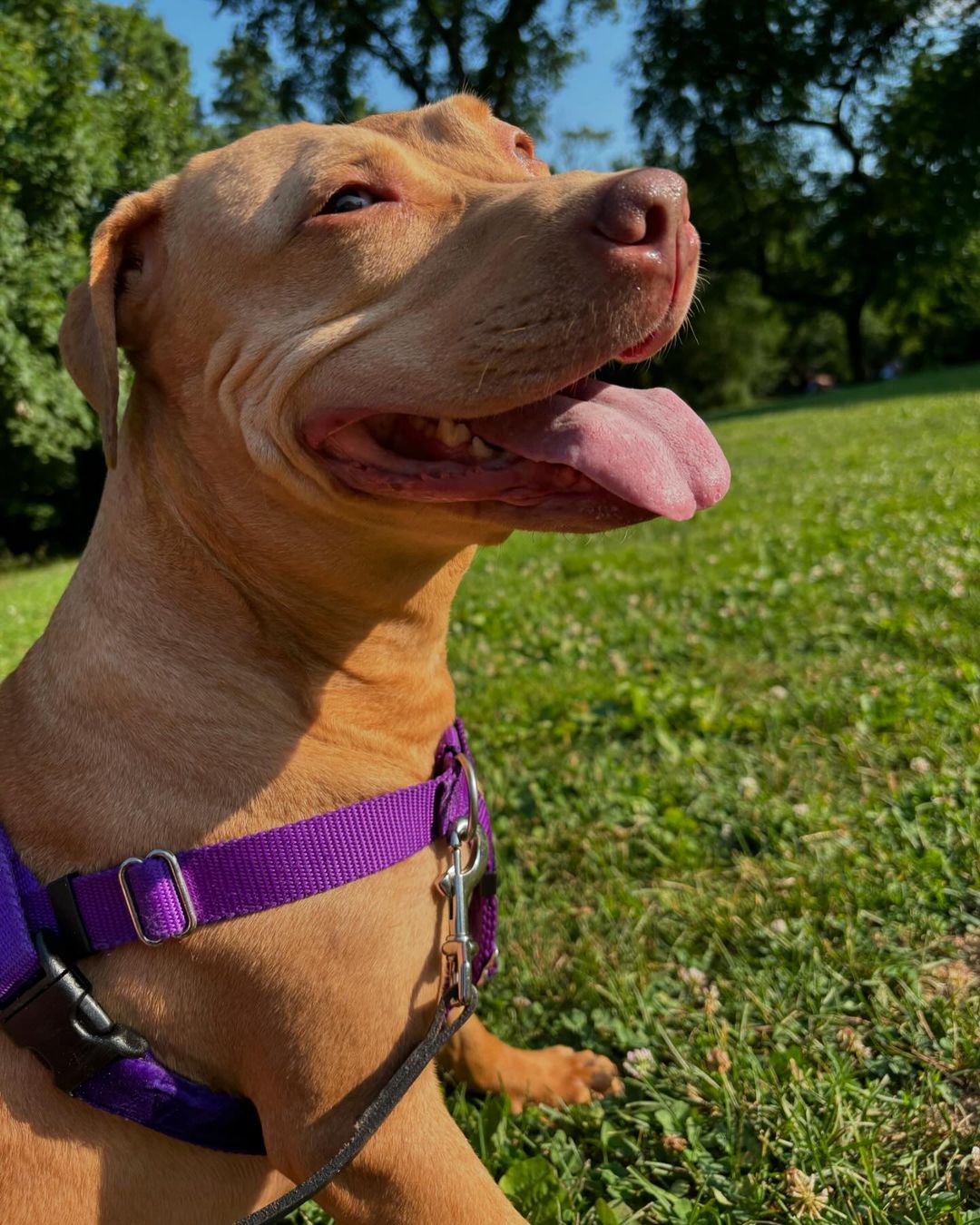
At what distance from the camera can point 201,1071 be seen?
1828 mm

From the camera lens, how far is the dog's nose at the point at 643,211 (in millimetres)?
1746

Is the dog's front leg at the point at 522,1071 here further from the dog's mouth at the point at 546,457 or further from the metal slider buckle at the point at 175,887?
the dog's mouth at the point at 546,457

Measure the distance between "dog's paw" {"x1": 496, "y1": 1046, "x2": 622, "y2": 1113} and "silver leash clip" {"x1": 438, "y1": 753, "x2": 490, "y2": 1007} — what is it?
52 centimetres

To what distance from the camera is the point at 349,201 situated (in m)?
2.15

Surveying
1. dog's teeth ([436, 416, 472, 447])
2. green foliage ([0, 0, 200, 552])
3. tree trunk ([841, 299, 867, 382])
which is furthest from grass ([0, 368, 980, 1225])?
tree trunk ([841, 299, 867, 382])

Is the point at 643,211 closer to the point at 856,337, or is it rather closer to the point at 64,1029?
the point at 64,1029

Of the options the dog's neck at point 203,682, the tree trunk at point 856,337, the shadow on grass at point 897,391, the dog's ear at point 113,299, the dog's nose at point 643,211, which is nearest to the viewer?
the dog's nose at point 643,211

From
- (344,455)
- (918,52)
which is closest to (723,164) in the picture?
(918,52)

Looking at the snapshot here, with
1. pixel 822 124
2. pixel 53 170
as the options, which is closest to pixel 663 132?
pixel 822 124

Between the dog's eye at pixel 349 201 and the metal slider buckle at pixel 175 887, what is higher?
the dog's eye at pixel 349 201

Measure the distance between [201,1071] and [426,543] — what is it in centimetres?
127

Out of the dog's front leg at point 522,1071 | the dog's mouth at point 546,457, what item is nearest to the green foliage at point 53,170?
the dog's mouth at point 546,457

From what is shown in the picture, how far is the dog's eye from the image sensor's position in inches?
84.0

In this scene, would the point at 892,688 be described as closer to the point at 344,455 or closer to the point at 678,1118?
the point at 678,1118
